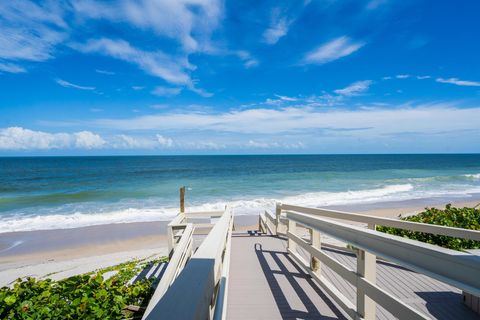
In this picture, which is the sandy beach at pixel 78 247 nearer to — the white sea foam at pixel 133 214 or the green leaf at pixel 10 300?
the white sea foam at pixel 133 214

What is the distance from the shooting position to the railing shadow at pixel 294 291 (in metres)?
2.96

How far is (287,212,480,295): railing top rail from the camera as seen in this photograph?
1.32m

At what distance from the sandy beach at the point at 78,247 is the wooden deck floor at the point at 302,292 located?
6625mm

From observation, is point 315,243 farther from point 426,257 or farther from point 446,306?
point 426,257

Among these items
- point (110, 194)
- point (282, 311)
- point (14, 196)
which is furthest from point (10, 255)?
point (14, 196)

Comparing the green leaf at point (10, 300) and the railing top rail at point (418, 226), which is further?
the railing top rail at point (418, 226)

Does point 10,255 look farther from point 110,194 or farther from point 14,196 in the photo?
point 14,196

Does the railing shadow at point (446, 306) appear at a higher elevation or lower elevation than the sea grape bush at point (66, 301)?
lower

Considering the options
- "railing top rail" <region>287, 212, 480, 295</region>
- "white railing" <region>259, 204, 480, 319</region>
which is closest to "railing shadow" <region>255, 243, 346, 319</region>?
"white railing" <region>259, 204, 480, 319</region>

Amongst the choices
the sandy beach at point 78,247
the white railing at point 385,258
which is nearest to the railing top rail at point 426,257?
the white railing at point 385,258

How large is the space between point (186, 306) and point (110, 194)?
32175 mm

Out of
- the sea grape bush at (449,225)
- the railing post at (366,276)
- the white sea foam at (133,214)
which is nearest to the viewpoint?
the railing post at (366,276)

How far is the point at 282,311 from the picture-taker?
304 cm

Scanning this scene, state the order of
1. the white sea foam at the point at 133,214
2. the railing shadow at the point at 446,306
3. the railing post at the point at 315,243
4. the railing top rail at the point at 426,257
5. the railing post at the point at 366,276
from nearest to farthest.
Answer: the railing top rail at the point at 426,257 → the railing post at the point at 366,276 → the railing shadow at the point at 446,306 → the railing post at the point at 315,243 → the white sea foam at the point at 133,214
